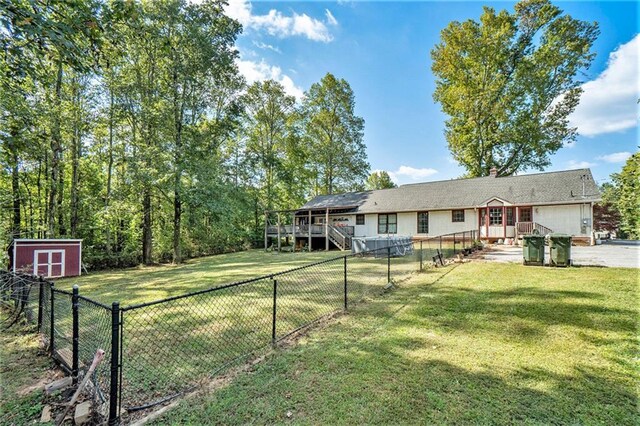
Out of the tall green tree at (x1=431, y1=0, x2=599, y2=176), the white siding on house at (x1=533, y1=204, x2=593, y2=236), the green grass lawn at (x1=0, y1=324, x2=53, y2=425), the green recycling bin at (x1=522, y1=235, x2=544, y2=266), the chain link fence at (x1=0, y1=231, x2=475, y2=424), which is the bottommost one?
the green grass lawn at (x1=0, y1=324, x2=53, y2=425)

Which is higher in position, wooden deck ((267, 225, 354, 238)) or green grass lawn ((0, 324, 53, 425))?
wooden deck ((267, 225, 354, 238))

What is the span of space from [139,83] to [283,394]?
19.2 m

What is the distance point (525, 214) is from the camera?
1838 centimetres

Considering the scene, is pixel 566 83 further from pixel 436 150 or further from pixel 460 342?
pixel 460 342

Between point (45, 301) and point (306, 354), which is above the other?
point (45, 301)

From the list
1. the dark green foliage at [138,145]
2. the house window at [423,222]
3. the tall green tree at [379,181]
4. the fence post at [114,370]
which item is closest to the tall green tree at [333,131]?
the dark green foliage at [138,145]

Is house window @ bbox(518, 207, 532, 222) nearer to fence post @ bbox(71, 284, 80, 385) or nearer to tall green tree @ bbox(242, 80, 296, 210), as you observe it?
tall green tree @ bbox(242, 80, 296, 210)

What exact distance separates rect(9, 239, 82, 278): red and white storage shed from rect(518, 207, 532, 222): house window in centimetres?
2497

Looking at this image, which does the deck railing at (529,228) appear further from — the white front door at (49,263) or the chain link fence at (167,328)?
the white front door at (49,263)

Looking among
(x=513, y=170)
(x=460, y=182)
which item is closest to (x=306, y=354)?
(x=460, y=182)

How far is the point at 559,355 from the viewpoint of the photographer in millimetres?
3818

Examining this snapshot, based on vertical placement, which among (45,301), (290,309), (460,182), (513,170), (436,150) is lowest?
(290,309)

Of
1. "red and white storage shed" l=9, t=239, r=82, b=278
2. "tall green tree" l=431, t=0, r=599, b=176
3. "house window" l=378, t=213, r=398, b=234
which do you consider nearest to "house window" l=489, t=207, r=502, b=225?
"house window" l=378, t=213, r=398, b=234

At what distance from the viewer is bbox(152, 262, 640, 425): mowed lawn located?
2.74m
